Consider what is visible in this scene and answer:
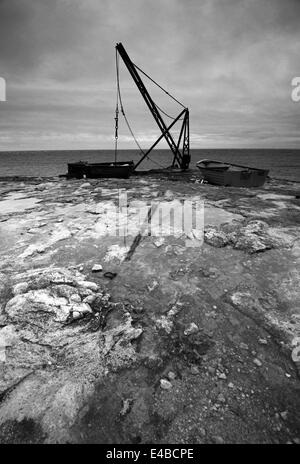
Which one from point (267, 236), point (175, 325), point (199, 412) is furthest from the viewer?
point (267, 236)

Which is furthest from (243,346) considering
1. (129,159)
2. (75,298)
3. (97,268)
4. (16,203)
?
(129,159)

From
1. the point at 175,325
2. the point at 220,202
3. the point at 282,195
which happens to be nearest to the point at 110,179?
the point at 220,202

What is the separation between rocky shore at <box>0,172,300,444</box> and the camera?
205 cm

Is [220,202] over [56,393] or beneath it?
over

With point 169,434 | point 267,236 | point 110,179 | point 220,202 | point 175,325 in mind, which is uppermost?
point 110,179

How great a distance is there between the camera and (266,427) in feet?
6.63

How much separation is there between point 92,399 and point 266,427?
5.39 ft

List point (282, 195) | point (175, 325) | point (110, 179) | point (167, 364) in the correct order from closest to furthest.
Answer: point (167, 364) → point (175, 325) → point (282, 195) → point (110, 179)

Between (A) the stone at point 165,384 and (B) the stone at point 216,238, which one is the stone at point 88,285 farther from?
(B) the stone at point 216,238

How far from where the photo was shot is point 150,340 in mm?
2906

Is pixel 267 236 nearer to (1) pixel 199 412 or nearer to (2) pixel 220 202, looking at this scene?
(2) pixel 220 202

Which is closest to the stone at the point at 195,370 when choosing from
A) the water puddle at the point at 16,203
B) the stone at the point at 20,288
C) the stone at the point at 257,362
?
the stone at the point at 257,362

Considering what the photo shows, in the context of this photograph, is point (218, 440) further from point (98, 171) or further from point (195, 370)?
point (98, 171)

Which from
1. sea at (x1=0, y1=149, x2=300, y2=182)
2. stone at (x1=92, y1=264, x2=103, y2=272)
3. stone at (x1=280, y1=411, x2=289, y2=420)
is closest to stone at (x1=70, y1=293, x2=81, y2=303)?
stone at (x1=92, y1=264, x2=103, y2=272)
